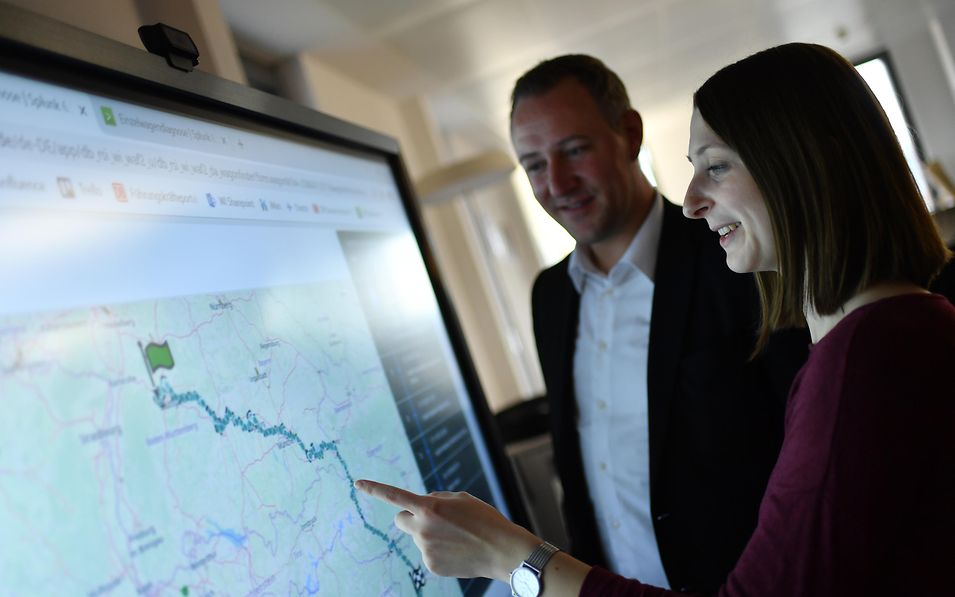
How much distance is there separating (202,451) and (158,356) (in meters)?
0.09

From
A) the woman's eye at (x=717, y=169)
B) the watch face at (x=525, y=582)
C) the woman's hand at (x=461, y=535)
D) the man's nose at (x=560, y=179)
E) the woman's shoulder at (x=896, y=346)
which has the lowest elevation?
the watch face at (x=525, y=582)

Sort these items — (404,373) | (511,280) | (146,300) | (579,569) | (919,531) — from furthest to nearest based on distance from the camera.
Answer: (511,280), (404,373), (579,569), (919,531), (146,300)

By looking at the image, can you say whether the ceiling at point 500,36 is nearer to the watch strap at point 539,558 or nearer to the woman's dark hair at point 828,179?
the woman's dark hair at point 828,179

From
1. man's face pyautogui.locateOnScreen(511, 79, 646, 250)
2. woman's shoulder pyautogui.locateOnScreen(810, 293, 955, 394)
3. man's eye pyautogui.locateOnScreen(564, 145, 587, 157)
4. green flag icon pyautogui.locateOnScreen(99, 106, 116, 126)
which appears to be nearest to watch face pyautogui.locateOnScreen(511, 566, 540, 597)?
woman's shoulder pyautogui.locateOnScreen(810, 293, 955, 394)

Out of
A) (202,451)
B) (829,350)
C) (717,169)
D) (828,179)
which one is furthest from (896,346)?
(202,451)

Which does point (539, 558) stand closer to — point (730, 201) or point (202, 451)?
point (202, 451)

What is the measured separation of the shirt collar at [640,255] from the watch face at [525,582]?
73 cm

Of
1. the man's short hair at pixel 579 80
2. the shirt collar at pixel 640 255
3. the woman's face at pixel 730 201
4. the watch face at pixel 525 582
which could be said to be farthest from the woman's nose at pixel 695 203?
the man's short hair at pixel 579 80

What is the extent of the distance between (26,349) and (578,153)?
1209 mm

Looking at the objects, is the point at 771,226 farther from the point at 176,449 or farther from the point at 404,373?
the point at 176,449

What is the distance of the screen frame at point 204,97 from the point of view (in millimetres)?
553

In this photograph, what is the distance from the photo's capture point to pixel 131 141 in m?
0.64

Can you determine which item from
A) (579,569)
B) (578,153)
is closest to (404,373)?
(579,569)

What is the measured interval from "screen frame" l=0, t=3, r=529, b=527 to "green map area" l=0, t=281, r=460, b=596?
193 mm
